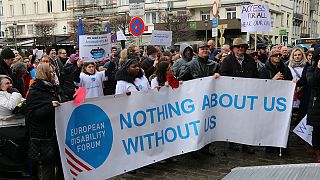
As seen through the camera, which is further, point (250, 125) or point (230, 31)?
point (230, 31)

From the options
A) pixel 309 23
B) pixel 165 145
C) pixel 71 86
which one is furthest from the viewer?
pixel 309 23

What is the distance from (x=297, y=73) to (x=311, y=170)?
5297 millimetres

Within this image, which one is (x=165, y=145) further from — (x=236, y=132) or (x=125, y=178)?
(x=236, y=132)

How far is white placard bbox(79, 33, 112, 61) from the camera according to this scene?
781cm

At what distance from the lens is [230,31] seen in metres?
43.4

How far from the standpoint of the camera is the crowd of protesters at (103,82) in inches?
180

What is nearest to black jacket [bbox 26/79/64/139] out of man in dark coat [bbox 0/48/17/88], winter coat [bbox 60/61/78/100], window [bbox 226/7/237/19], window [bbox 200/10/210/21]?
man in dark coat [bbox 0/48/17/88]

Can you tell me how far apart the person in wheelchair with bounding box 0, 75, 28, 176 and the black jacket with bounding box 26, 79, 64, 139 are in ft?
1.31

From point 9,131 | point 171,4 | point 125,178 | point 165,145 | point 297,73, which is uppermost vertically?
point 171,4

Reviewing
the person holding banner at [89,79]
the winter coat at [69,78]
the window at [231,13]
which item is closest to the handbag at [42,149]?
the person holding banner at [89,79]

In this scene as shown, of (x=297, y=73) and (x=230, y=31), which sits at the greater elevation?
(x=230, y=31)

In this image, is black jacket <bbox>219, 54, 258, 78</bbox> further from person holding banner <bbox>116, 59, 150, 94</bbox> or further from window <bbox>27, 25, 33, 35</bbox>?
window <bbox>27, 25, 33, 35</bbox>

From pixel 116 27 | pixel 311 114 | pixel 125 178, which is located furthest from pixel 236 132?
pixel 116 27

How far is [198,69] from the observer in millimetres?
6668
